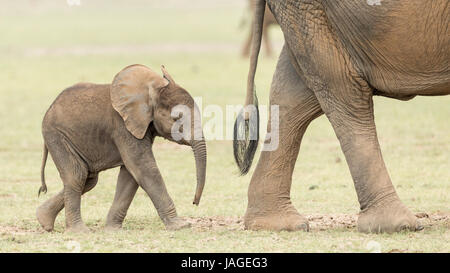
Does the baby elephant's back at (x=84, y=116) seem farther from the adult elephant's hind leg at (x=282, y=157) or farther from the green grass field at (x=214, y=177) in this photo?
the adult elephant's hind leg at (x=282, y=157)

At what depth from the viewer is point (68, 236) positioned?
7.19 meters

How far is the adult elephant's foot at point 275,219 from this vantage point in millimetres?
7484

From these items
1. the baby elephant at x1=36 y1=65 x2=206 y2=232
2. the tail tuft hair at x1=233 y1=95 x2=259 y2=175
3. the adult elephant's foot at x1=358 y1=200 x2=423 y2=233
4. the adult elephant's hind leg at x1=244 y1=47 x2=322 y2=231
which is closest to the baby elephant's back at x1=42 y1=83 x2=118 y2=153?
the baby elephant at x1=36 y1=65 x2=206 y2=232

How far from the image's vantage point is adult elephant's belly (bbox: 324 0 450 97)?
22.1 feet

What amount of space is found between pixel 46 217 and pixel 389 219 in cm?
242

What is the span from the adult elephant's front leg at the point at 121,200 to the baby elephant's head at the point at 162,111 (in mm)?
463

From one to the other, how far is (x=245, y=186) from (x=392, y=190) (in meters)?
3.09

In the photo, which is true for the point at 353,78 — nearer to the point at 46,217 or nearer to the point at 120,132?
the point at 120,132

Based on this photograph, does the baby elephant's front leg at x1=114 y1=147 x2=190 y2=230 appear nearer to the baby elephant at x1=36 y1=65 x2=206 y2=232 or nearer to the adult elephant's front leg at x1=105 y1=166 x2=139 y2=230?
the baby elephant at x1=36 y1=65 x2=206 y2=232

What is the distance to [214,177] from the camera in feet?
35.0

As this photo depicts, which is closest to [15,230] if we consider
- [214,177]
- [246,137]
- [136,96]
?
[136,96]

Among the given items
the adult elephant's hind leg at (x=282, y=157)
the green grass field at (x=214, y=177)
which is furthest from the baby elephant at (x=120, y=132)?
the adult elephant's hind leg at (x=282, y=157)
